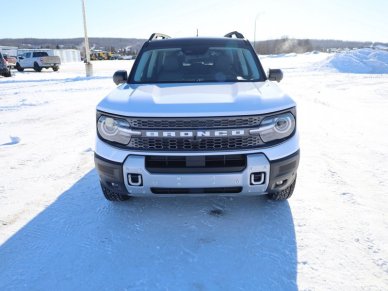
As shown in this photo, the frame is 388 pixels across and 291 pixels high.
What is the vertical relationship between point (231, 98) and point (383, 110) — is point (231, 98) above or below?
above

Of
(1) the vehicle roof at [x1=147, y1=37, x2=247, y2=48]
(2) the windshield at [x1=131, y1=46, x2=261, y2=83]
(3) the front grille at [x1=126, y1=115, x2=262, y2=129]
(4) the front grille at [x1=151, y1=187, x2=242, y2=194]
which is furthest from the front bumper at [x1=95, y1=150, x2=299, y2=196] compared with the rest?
(1) the vehicle roof at [x1=147, y1=37, x2=247, y2=48]

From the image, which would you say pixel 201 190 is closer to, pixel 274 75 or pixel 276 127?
pixel 276 127

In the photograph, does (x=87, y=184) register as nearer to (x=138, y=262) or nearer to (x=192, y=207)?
(x=192, y=207)

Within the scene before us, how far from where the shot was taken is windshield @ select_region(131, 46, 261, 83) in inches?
142

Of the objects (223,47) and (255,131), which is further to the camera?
(223,47)

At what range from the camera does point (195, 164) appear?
245 cm

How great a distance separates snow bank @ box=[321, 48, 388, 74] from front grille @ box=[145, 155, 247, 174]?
20587 millimetres

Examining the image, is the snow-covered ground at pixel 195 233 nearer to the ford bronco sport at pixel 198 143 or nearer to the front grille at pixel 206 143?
the ford bronco sport at pixel 198 143

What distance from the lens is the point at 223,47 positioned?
13.1ft

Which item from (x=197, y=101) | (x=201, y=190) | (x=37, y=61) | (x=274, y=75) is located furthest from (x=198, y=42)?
(x=37, y=61)

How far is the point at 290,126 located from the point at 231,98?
1.74ft

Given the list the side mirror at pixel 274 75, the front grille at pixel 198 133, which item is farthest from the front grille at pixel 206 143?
the side mirror at pixel 274 75

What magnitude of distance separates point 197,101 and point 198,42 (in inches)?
69.0

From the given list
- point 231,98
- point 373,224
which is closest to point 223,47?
point 231,98
